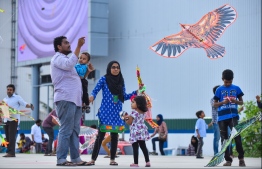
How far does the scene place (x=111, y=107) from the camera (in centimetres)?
1180

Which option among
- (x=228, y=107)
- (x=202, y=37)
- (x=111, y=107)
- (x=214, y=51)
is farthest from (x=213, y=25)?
(x=111, y=107)

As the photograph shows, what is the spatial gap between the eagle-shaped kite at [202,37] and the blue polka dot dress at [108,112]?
3.41 m

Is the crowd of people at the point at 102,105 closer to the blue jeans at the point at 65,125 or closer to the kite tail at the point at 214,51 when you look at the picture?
the blue jeans at the point at 65,125

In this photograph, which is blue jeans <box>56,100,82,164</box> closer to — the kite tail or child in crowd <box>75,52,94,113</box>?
child in crowd <box>75,52,94,113</box>

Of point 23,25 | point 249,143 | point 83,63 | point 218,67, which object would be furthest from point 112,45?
point 83,63

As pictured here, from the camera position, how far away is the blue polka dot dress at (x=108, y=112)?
11719mm

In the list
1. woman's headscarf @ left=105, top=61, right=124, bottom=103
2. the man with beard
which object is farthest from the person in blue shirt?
the man with beard

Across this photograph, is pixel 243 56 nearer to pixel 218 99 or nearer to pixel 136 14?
pixel 136 14

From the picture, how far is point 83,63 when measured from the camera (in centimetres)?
1167

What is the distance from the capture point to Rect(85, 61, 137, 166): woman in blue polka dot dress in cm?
1173

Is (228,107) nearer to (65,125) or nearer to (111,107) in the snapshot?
(111,107)

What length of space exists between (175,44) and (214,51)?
957 mm

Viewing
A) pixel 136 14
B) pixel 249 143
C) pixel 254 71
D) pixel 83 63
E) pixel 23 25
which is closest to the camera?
pixel 83 63

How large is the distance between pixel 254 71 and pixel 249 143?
733 cm
